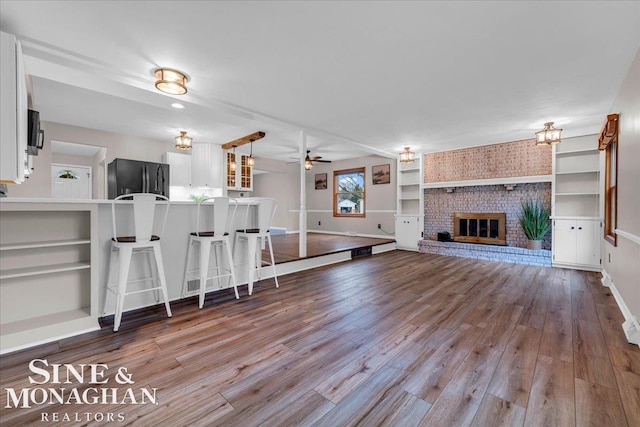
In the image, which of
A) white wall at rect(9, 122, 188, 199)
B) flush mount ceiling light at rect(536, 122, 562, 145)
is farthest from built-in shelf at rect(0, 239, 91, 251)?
flush mount ceiling light at rect(536, 122, 562, 145)

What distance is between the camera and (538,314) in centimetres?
263

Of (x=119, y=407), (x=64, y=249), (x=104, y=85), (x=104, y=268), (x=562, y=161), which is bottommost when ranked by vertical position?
(x=119, y=407)

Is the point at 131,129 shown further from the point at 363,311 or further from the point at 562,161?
the point at 562,161

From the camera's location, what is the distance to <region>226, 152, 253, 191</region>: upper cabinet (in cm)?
665

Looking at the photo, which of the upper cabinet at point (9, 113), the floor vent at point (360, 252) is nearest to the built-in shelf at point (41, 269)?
the upper cabinet at point (9, 113)

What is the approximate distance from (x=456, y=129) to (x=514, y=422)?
451 cm

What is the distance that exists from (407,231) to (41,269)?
627 centimetres

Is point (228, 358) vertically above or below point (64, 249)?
below

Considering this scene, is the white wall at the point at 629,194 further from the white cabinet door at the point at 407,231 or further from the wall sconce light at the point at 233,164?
the wall sconce light at the point at 233,164

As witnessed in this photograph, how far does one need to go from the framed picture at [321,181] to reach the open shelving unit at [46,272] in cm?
690

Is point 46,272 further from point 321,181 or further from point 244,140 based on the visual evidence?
point 321,181

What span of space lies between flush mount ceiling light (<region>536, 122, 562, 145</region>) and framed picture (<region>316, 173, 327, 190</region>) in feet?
18.5

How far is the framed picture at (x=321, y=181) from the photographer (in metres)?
8.88

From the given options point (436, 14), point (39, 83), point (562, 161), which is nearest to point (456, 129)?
point (562, 161)
